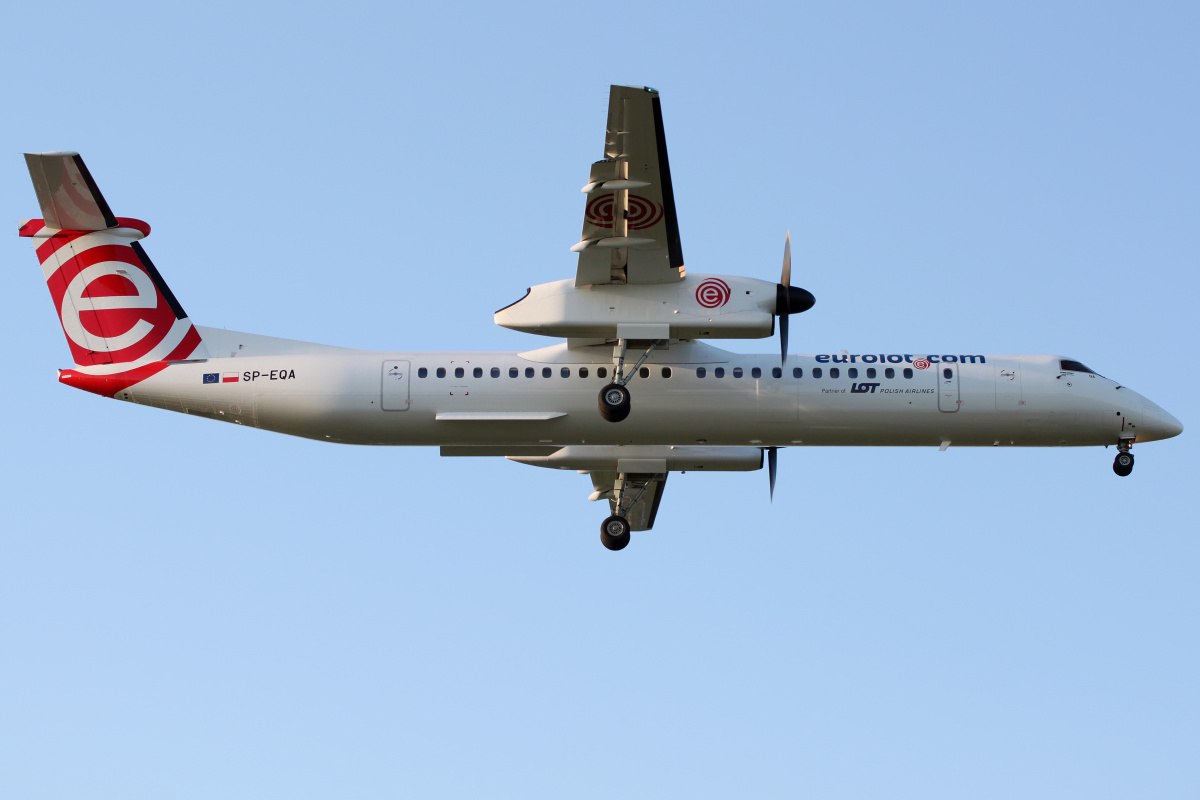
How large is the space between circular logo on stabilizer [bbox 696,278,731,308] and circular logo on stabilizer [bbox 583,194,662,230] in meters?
1.55

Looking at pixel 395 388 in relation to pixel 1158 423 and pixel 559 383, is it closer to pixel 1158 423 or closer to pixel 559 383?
pixel 559 383

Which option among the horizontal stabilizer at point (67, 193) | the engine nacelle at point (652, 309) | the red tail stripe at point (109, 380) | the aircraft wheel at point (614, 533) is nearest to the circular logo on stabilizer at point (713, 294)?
the engine nacelle at point (652, 309)

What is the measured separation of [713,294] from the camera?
23.4 meters

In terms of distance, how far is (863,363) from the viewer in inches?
984

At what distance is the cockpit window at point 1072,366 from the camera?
25322 mm

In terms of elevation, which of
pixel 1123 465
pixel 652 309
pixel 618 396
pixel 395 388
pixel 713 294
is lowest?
pixel 1123 465

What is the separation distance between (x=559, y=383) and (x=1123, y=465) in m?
9.91

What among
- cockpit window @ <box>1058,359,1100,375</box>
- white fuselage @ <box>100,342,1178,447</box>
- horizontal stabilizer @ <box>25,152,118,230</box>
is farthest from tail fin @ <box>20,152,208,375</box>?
cockpit window @ <box>1058,359,1100,375</box>

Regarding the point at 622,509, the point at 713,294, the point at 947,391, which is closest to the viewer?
the point at 713,294

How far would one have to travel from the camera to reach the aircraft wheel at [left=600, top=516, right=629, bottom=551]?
88.6 ft

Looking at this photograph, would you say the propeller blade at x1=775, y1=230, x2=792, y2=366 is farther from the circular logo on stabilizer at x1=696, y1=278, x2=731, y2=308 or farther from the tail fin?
the tail fin

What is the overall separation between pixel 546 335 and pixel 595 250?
167 centimetres

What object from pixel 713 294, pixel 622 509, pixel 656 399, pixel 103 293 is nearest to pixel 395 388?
pixel 656 399

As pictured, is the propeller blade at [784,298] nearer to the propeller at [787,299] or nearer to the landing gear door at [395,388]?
the propeller at [787,299]
